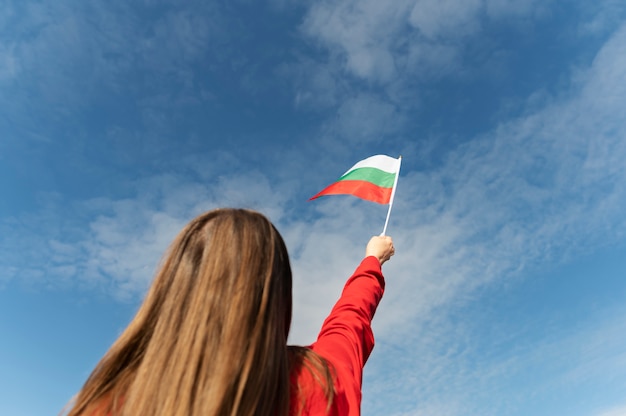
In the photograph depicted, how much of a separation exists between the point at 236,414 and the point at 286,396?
0.98ft

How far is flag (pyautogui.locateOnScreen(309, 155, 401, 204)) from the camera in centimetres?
993

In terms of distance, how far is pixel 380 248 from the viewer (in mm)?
4883

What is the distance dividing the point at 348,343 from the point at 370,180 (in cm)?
735

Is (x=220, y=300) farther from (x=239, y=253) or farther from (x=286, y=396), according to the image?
(x=286, y=396)

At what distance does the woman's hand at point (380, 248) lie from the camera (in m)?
4.80

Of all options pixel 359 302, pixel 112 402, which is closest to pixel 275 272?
pixel 112 402

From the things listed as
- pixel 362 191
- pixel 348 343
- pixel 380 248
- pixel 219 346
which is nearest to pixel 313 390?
pixel 219 346

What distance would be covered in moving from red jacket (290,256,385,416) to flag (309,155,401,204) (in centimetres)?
Result: 569

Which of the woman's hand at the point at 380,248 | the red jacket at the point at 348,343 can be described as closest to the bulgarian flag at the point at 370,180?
the woman's hand at the point at 380,248

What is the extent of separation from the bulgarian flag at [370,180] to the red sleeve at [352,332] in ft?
18.7

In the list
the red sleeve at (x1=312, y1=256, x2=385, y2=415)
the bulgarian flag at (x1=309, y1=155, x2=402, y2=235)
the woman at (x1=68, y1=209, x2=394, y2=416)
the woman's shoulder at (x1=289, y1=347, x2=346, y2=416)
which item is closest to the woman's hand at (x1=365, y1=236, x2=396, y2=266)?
the red sleeve at (x1=312, y1=256, x2=385, y2=415)

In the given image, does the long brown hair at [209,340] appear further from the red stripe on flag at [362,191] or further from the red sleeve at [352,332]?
the red stripe on flag at [362,191]

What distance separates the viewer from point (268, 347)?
2225 millimetres

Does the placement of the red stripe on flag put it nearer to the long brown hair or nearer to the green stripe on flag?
the green stripe on flag
